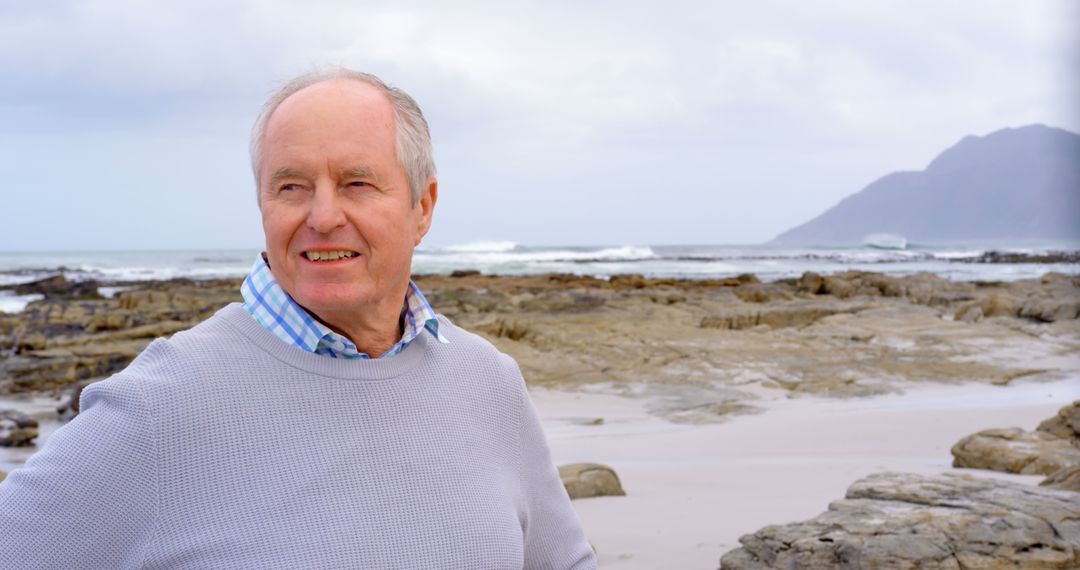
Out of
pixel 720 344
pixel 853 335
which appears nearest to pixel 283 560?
pixel 720 344

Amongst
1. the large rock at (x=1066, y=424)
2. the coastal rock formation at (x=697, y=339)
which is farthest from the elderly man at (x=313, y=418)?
the coastal rock formation at (x=697, y=339)

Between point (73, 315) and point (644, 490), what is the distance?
14419mm

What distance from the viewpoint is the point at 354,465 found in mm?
1685

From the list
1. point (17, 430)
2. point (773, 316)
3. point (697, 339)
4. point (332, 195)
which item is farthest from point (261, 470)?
point (773, 316)

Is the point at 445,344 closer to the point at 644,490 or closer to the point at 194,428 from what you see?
the point at 194,428

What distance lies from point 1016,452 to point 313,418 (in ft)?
17.4

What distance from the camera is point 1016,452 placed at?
592 cm

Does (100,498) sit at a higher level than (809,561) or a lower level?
higher

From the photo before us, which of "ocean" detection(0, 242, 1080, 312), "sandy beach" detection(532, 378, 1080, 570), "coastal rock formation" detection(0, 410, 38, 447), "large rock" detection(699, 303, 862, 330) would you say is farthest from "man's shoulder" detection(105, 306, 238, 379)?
"ocean" detection(0, 242, 1080, 312)

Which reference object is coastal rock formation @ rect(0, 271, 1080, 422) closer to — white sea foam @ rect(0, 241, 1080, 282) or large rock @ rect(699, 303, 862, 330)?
large rock @ rect(699, 303, 862, 330)

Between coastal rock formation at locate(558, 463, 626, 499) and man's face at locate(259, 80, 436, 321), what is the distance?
13.2 ft

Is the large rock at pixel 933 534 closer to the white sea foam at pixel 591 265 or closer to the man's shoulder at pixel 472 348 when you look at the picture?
the man's shoulder at pixel 472 348

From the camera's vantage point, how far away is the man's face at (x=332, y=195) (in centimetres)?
175

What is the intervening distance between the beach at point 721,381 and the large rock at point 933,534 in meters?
0.73
